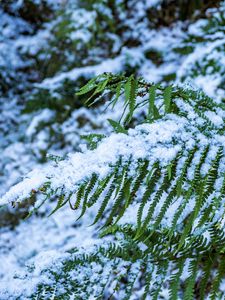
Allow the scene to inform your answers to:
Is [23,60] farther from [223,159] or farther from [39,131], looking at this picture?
[223,159]

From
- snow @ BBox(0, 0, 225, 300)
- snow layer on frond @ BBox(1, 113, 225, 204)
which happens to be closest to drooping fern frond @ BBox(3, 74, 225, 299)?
snow layer on frond @ BBox(1, 113, 225, 204)

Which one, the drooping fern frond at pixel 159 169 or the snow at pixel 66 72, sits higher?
the drooping fern frond at pixel 159 169

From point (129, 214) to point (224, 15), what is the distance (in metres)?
1.98

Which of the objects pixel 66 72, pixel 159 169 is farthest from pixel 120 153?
pixel 66 72

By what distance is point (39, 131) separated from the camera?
335cm

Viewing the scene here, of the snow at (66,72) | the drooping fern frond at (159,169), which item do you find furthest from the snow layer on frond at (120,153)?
the snow at (66,72)

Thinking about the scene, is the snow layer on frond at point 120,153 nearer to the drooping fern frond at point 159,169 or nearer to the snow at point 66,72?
the drooping fern frond at point 159,169

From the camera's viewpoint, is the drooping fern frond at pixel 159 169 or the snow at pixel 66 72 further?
the snow at pixel 66 72

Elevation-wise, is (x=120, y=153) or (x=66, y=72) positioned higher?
(x=120, y=153)

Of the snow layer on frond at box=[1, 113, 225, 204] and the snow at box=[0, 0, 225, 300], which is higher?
the snow layer on frond at box=[1, 113, 225, 204]

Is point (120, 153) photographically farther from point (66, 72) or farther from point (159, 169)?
point (66, 72)

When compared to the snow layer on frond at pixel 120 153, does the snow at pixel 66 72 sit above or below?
below

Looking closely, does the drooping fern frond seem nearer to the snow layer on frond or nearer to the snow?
the snow layer on frond

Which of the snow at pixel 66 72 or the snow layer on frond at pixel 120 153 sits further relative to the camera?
the snow at pixel 66 72
